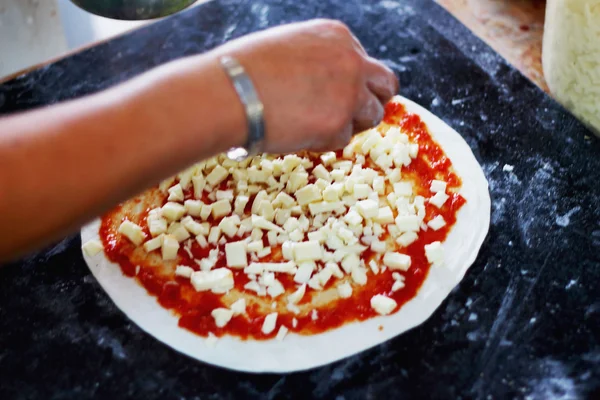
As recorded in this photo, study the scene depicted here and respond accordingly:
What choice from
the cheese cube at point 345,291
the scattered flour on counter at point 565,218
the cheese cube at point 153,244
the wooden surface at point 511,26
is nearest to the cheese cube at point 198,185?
the cheese cube at point 153,244

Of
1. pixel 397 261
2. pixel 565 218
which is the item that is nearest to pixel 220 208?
pixel 397 261

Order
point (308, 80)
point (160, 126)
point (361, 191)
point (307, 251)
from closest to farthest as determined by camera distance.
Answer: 1. point (160, 126)
2. point (308, 80)
3. point (307, 251)
4. point (361, 191)

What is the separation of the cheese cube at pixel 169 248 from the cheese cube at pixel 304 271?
0.73ft

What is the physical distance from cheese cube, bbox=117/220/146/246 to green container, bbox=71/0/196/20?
367mm

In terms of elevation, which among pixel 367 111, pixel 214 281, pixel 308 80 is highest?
pixel 308 80

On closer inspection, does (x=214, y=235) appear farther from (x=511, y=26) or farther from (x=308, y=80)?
(x=511, y=26)

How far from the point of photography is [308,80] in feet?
2.77

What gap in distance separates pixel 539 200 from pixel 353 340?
0.49m

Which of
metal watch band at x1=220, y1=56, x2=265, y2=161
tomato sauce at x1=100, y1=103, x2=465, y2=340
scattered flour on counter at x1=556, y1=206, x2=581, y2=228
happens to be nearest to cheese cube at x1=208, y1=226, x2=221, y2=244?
tomato sauce at x1=100, y1=103, x2=465, y2=340

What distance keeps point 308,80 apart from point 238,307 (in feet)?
1.31

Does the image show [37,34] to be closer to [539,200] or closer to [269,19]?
[269,19]

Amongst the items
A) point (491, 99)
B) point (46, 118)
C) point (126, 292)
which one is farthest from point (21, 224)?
point (491, 99)

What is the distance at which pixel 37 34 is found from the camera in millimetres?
1504

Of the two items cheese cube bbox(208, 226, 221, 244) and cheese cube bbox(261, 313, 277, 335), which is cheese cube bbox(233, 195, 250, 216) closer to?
cheese cube bbox(208, 226, 221, 244)
